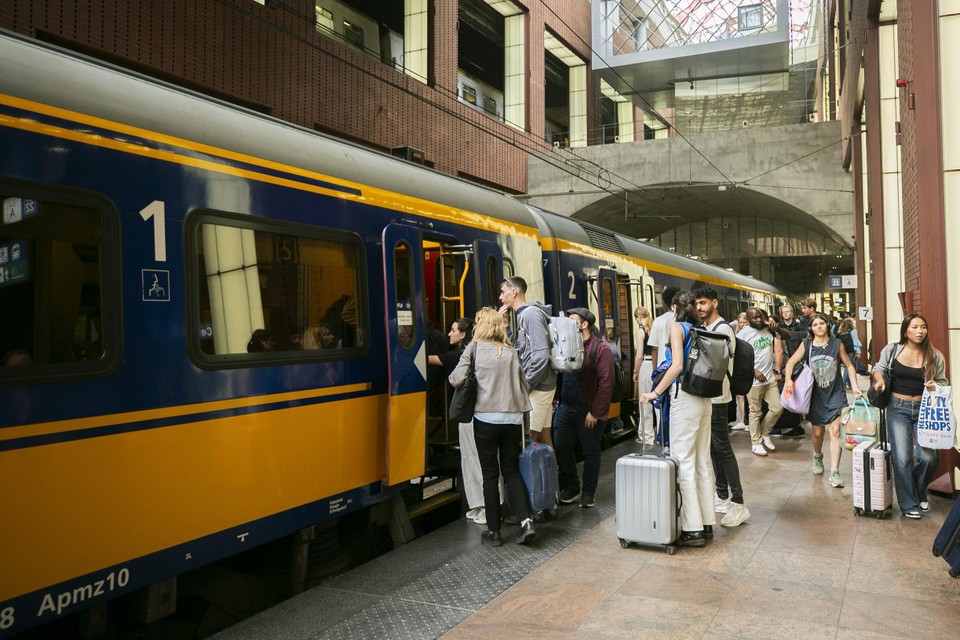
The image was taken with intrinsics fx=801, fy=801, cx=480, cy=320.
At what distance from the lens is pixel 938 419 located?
6.20m

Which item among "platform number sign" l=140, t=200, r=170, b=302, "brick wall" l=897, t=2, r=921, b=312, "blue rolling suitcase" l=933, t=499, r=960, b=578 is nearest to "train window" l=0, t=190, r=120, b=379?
"platform number sign" l=140, t=200, r=170, b=302

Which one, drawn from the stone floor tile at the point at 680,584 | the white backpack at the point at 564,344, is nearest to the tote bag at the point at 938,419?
the stone floor tile at the point at 680,584

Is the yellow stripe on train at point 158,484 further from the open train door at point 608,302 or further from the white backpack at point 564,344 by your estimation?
the open train door at point 608,302

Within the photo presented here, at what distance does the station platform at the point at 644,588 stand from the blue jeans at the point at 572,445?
0.46m

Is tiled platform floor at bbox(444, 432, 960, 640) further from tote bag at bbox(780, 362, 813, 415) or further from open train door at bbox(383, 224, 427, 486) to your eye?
tote bag at bbox(780, 362, 813, 415)

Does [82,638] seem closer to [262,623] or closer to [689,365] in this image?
[262,623]

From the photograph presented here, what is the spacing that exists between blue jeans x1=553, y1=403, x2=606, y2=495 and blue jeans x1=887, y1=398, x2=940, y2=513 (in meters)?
2.40

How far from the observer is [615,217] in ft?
100

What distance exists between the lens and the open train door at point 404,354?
225 inches

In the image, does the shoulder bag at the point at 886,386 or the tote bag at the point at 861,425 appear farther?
the tote bag at the point at 861,425

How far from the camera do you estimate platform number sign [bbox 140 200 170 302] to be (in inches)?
157

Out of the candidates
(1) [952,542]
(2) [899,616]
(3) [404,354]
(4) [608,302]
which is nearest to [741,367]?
(1) [952,542]

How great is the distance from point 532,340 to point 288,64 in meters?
9.96

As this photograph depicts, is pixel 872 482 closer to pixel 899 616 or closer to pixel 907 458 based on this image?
pixel 907 458
